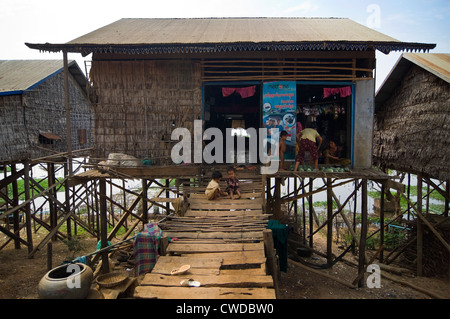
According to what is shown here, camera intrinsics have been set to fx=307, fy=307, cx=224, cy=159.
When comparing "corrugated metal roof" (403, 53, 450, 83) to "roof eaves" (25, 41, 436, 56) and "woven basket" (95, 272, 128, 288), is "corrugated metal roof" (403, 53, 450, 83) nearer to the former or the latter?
"roof eaves" (25, 41, 436, 56)

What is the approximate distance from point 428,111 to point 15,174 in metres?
14.1

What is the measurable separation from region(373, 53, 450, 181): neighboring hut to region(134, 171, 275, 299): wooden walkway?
5730 mm

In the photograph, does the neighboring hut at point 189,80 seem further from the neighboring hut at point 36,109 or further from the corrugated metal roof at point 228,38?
the neighboring hut at point 36,109

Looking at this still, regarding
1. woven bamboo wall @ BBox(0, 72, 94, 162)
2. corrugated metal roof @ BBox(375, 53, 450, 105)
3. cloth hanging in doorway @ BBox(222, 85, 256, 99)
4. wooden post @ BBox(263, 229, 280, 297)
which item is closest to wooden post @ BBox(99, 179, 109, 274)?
woven bamboo wall @ BBox(0, 72, 94, 162)

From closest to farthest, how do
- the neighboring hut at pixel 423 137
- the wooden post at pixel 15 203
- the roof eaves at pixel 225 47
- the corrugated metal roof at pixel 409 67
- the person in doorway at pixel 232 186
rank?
the person in doorway at pixel 232 186 < the roof eaves at pixel 225 47 < the neighboring hut at pixel 423 137 < the corrugated metal roof at pixel 409 67 < the wooden post at pixel 15 203

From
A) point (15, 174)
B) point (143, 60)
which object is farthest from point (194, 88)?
point (15, 174)

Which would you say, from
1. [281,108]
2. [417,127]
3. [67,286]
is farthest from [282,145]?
[67,286]

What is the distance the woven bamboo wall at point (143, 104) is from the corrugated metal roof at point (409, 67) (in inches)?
279

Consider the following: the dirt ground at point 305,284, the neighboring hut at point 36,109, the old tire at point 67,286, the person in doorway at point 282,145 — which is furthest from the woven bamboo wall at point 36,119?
the old tire at point 67,286

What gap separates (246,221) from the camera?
651 centimetres

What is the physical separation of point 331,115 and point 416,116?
283 centimetres

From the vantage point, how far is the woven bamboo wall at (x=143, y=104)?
9.59 meters
